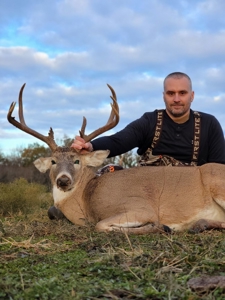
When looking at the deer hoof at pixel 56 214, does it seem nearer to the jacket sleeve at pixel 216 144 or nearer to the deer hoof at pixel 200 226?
the deer hoof at pixel 200 226

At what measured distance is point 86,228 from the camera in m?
5.87

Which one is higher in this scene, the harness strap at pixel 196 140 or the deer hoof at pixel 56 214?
the harness strap at pixel 196 140

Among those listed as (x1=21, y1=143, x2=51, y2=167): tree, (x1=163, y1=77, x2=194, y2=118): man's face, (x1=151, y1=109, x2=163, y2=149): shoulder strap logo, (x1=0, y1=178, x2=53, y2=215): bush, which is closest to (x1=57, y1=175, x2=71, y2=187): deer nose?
(x1=151, y1=109, x2=163, y2=149): shoulder strap logo

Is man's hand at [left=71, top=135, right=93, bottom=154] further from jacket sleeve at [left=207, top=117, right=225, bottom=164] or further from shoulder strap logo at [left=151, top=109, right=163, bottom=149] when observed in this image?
jacket sleeve at [left=207, top=117, right=225, bottom=164]

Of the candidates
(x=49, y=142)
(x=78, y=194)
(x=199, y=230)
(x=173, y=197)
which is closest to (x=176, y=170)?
(x=173, y=197)

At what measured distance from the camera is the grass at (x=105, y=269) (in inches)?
109

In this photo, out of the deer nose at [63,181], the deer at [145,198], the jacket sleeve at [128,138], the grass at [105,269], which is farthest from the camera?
the jacket sleeve at [128,138]

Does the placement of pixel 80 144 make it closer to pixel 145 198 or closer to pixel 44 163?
pixel 44 163

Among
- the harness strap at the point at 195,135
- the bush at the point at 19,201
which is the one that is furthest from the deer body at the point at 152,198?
the bush at the point at 19,201

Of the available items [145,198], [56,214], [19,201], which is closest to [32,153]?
[19,201]

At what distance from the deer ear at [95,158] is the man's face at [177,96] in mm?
1252

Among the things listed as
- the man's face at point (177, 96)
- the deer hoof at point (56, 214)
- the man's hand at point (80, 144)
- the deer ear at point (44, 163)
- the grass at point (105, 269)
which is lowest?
the deer hoof at point (56, 214)

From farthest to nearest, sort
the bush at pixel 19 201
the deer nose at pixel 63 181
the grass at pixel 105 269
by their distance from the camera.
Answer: the bush at pixel 19 201 → the deer nose at pixel 63 181 → the grass at pixel 105 269

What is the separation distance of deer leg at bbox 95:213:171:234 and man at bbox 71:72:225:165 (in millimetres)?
1550
